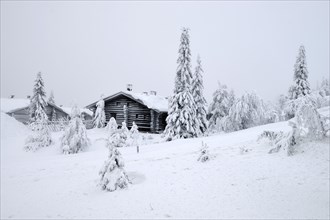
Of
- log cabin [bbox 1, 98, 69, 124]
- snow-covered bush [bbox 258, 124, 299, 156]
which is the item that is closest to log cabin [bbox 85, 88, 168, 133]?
log cabin [bbox 1, 98, 69, 124]

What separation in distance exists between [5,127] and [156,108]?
20926 millimetres

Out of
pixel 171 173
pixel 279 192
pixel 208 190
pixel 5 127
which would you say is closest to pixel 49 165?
pixel 171 173

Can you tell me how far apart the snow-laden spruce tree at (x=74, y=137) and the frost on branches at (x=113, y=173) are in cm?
1218

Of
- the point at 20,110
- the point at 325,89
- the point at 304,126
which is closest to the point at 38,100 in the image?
the point at 20,110

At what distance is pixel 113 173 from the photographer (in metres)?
10.1

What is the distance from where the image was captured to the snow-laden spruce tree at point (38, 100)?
42.7m

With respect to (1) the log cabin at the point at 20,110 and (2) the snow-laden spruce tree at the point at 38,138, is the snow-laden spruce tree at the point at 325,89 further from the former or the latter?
(1) the log cabin at the point at 20,110

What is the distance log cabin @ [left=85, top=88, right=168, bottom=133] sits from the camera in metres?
34.1

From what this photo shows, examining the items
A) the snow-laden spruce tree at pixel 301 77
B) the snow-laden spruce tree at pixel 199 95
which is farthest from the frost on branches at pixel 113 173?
the snow-laden spruce tree at pixel 301 77

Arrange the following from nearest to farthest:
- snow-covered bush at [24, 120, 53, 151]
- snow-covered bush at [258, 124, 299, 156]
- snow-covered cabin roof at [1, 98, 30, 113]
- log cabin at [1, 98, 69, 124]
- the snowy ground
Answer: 1. the snowy ground
2. snow-covered bush at [258, 124, 299, 156]
3. snow-covered bush at [24, 120, 53, 151]
4. snow-covered cabin roof at [1, 98, 30, 113]
5. log cabin at [1, 98, 69, 124]

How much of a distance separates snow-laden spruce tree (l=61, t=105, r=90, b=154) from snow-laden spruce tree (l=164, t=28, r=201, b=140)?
9538mm

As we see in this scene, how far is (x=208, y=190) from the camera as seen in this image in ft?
29.3

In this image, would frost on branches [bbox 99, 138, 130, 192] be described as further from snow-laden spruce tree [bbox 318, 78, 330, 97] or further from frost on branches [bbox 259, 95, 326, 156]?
snow-laden spruce tree [bbox 318, 78, 330, 97]

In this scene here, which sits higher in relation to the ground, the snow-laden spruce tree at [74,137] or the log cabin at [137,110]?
the log cabin at [137,110]
